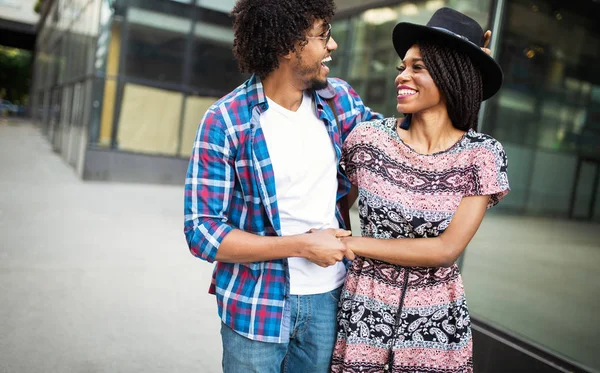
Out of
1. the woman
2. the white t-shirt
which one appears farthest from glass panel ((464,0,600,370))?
the white t-shirt

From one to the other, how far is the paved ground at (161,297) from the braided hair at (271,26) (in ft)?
8.67

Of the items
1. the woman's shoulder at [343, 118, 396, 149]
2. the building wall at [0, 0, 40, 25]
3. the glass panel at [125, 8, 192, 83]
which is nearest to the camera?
the woman's shoulder at [343, 118, 396, 149]

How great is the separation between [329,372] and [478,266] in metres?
3.03

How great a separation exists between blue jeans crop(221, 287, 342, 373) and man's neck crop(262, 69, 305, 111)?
683mm

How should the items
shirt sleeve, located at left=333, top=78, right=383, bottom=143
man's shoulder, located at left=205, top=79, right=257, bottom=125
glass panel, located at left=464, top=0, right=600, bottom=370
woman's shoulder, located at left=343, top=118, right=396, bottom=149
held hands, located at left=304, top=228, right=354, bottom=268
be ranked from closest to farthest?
held hands, located at left=304, top=228, right=354, bottom=268, man's shoulder, located at left=205, top=79, right=257, bottom=125, woman's shoulder, located at left=343, top=118, right=396, bottom=149, shirt sleeve, located at left=333, top=78, right=383, bottom=143, glass panel, located at left=464, top=0, right=600, bottom=370

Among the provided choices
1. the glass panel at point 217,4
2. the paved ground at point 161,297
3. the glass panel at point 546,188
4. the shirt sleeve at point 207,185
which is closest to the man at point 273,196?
the shirt sleeve at point 207,185

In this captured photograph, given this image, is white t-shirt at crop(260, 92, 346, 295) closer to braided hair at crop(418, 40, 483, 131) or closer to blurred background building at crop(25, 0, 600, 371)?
braided hair at crop(418, 40, 483, 131)

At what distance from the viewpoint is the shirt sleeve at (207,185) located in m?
1.79

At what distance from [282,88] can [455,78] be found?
0.59 m

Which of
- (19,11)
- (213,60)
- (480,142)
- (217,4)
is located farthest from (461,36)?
(19,11)

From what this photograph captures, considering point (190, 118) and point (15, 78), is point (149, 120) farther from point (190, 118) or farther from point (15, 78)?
point (15, 78)

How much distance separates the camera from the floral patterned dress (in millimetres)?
1810

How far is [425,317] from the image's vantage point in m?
1.85

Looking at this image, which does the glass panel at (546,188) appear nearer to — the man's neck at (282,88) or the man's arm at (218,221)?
the man's neck at (282,88)
